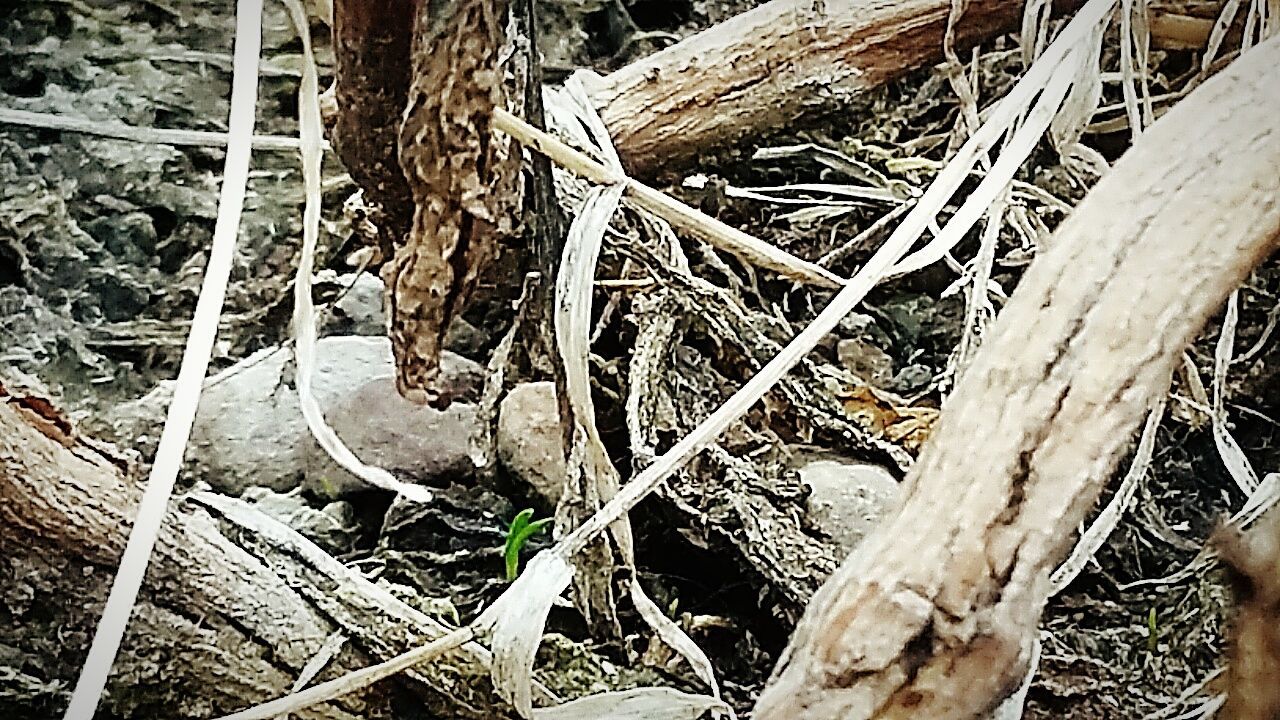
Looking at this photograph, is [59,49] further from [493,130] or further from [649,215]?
[649,215]

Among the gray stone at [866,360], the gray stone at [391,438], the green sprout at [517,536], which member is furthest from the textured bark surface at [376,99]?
the gray stone at [866,360]

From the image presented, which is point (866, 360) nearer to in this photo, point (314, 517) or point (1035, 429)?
point (1035, 429)

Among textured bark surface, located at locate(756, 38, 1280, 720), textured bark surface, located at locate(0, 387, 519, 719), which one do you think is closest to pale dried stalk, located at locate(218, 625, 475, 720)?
textured bark surface, located at locate(0, 387, 519, 719)

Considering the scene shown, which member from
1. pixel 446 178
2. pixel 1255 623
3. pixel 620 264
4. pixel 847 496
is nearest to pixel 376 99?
pixel 446 178

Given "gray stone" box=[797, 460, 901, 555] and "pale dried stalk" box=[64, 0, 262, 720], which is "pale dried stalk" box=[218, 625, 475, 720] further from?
"gray stone" box=[797, 460, 901, 555]

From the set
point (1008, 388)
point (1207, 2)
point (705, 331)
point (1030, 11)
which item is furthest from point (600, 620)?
point (1207, 2)

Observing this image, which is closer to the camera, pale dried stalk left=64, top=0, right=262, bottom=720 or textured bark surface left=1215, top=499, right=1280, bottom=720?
pale dried stalk left=64, top=0, right=262, bottom=720
